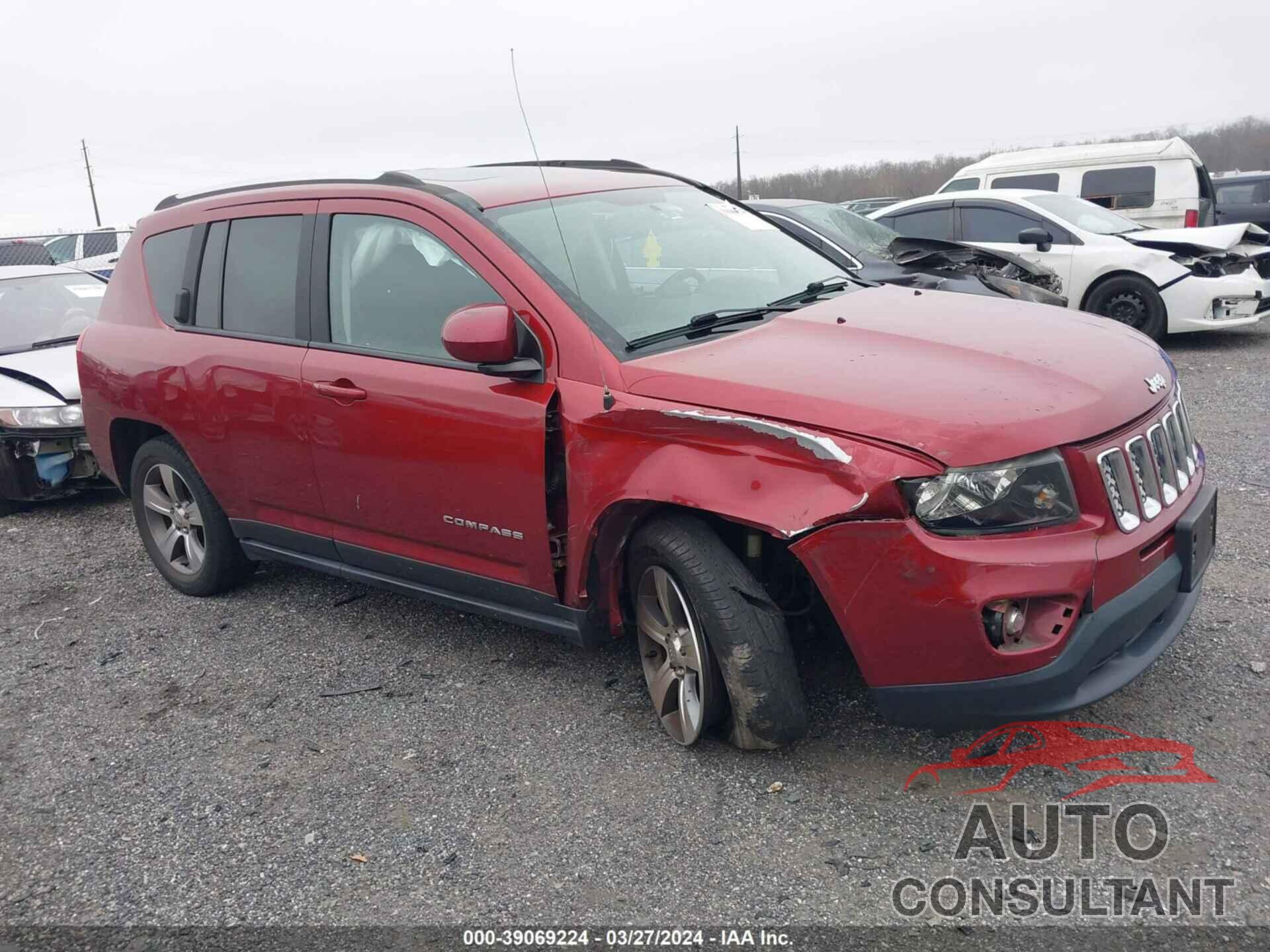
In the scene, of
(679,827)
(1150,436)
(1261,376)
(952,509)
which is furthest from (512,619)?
(1261,376)

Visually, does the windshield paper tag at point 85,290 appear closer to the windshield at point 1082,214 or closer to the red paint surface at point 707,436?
the red paint surface at point 707,436

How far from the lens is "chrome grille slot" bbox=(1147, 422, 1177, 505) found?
3.06 m

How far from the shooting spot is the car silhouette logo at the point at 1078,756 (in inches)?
119

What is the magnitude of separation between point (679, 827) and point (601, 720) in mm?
699

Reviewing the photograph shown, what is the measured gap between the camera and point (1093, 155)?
13.7m

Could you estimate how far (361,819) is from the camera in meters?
3.16

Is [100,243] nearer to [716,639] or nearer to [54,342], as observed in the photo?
[54,342]

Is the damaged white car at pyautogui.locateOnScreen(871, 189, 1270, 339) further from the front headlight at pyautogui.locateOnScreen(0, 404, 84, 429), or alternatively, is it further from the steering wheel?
the front headlight at pyautogui.locateOnScreen(0, 404, 84, 429)

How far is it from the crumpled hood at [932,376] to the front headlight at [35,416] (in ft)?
15.7

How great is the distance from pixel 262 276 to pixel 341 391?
0.80 m

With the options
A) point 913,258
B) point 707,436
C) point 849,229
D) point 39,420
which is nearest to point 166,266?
point 39,420

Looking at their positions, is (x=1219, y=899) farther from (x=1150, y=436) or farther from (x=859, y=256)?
(x=859, y=256)

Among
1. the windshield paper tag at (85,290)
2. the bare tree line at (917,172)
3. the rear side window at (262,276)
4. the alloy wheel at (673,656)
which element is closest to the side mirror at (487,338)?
the alloy wheel at (673,656)

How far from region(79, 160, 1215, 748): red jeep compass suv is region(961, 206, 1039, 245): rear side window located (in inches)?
260
